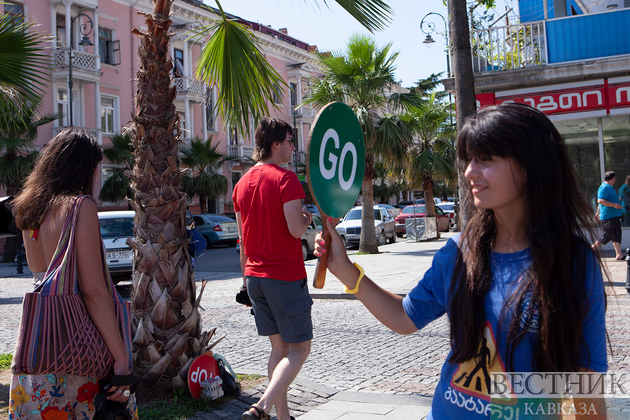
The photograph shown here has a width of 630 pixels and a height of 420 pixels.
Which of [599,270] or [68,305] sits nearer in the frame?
[599,270]

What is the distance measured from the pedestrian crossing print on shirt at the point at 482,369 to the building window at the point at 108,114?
2987 cm

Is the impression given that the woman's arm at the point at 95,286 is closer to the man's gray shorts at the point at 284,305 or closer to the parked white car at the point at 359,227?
the man's gray shorts at the point at 284,305

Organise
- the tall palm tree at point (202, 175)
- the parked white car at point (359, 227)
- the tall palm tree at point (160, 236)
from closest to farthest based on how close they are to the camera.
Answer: the tall palm tree at point (160, 236) → the parked white car at point (359, 227) → the tall palm tree at point (202, 175)

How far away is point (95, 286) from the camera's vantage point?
2.13 m

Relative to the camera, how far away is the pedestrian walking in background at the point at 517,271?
4.58 feet

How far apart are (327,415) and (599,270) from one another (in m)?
2.68

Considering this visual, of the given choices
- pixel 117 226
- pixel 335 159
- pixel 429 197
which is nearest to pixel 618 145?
pixel 117 226

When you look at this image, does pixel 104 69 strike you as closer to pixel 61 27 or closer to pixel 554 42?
pixel 61 27

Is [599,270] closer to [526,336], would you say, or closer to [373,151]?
[526,336]

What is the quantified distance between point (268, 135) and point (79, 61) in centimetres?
2637

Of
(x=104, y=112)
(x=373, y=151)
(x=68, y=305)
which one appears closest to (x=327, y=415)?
(x=68, y=305)

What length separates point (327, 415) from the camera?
373 centimetres

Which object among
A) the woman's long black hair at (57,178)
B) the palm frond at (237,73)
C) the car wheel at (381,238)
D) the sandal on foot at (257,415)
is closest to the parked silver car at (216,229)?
the car wheel at (381,238)

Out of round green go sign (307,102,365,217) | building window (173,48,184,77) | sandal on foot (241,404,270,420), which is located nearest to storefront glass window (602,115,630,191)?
sandal on foot (241,404,270,420)
